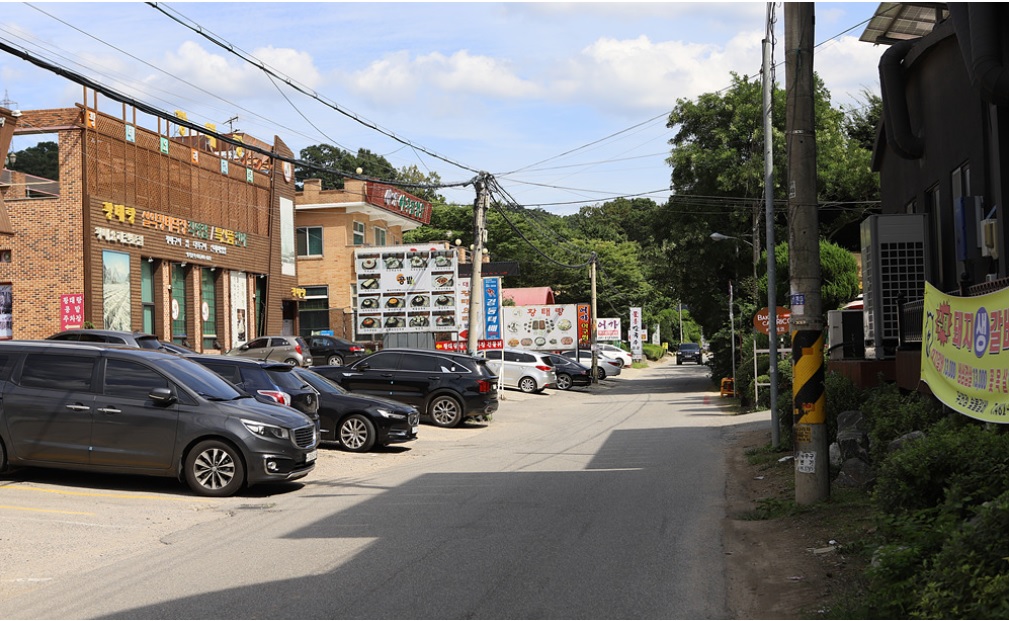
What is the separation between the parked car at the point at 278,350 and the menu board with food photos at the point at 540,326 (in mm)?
16645

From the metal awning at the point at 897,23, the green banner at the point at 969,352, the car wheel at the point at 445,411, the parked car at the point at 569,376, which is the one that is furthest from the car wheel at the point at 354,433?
the parked car at the point at 569,376

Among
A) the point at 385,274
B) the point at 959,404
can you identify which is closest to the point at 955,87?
the point at 959,404

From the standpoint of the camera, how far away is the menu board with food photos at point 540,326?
2133 inches

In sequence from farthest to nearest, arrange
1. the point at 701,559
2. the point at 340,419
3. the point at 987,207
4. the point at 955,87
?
the point at 340,419, the point at 955,87, the point at 987,207, the point at 701,559

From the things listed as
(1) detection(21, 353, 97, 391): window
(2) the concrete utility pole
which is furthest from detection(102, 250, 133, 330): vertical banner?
(2) the concrete utility pole

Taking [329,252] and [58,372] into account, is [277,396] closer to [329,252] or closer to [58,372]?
[58,372]

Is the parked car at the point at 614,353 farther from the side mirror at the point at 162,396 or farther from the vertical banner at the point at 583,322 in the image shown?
the side mirror at the point at 162,396

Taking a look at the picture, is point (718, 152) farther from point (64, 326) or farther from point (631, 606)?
point (631, 606)

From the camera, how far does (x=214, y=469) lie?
12750 millimetres

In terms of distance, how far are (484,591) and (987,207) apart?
987 centimetres

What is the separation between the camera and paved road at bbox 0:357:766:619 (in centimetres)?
727

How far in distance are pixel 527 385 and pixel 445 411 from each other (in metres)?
16.6

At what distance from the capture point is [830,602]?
23.1 ft

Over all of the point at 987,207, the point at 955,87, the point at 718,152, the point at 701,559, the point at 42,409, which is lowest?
the point at 701,559
